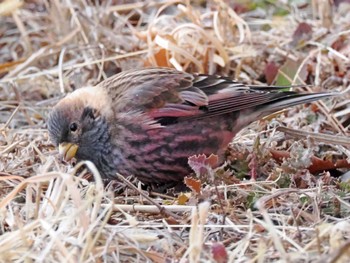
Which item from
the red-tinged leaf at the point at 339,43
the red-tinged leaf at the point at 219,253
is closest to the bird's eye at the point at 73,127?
the red-tinged leaf at the point at 219,253

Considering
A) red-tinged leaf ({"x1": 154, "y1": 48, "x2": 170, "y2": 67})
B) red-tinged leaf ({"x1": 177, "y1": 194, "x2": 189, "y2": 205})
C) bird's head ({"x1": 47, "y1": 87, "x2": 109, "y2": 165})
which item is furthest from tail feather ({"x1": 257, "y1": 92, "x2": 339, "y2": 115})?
red-tinged leaf ({"x1": 154, "y1": 48, "x2": 170, "y2": 67})

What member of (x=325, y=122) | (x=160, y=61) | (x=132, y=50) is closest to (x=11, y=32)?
(x=132, y=50)

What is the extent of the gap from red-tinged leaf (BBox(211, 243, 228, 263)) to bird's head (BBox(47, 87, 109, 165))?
122cm

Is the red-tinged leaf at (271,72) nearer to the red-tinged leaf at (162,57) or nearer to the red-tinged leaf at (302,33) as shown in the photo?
the red-tinged leaf at (302,33)

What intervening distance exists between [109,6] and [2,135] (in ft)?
7.14

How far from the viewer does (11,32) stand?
21.0 feet

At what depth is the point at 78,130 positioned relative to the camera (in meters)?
4.00

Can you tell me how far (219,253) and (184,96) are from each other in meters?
1.33

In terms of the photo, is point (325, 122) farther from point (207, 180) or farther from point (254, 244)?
point (254, 244)

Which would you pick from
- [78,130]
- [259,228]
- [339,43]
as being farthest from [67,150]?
[339,43]

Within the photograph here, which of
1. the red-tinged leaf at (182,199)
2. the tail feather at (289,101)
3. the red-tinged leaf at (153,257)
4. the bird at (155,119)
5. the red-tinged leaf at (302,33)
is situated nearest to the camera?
the red-tinged leaf at (153,257)

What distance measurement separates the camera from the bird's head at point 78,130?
155 inches

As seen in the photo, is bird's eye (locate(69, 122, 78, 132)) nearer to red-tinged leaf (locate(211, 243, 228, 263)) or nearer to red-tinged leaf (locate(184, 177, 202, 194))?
red-tinged leaf (locate(184, 177, 202, 194))

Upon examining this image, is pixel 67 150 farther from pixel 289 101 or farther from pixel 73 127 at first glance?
pixel 289 101
